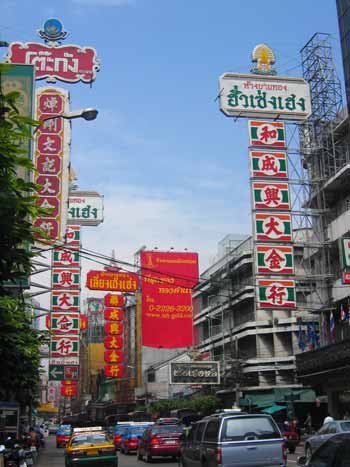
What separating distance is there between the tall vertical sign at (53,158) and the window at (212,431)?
1127 centimetres

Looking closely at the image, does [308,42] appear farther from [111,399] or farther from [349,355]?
[111,399]

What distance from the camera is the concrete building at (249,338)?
187 feet

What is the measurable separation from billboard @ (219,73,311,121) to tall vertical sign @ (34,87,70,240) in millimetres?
9818

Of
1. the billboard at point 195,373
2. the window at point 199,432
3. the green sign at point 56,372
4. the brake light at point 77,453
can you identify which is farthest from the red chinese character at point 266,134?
the billboard at point 195,373

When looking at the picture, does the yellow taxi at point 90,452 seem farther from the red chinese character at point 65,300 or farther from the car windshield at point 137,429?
the red chinese character at point 65,300

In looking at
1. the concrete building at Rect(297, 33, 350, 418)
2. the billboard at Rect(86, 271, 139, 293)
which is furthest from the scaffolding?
the billboard at Rect(86, 271, 139, 293)

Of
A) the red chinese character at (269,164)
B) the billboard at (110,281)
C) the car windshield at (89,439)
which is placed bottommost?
the car windshield at (89,439)

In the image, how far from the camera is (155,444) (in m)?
26.3

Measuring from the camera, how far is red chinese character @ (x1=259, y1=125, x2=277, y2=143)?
1273 inches

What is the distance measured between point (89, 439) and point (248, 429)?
849cm

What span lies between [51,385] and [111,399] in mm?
20992

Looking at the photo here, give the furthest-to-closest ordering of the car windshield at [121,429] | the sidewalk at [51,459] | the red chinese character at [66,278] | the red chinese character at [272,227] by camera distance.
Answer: the red chinese character at [66,278] < the car windshield at [121,429] < the red chinese character at [272,227] < the sidewalk at [51,459]

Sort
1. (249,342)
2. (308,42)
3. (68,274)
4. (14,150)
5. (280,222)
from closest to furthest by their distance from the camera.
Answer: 1. (14,150)
2. (280,222)
3. (68,274)
4. (308,42)
5. (249,342)

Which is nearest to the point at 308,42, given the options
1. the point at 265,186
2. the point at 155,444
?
the point at 265,186
